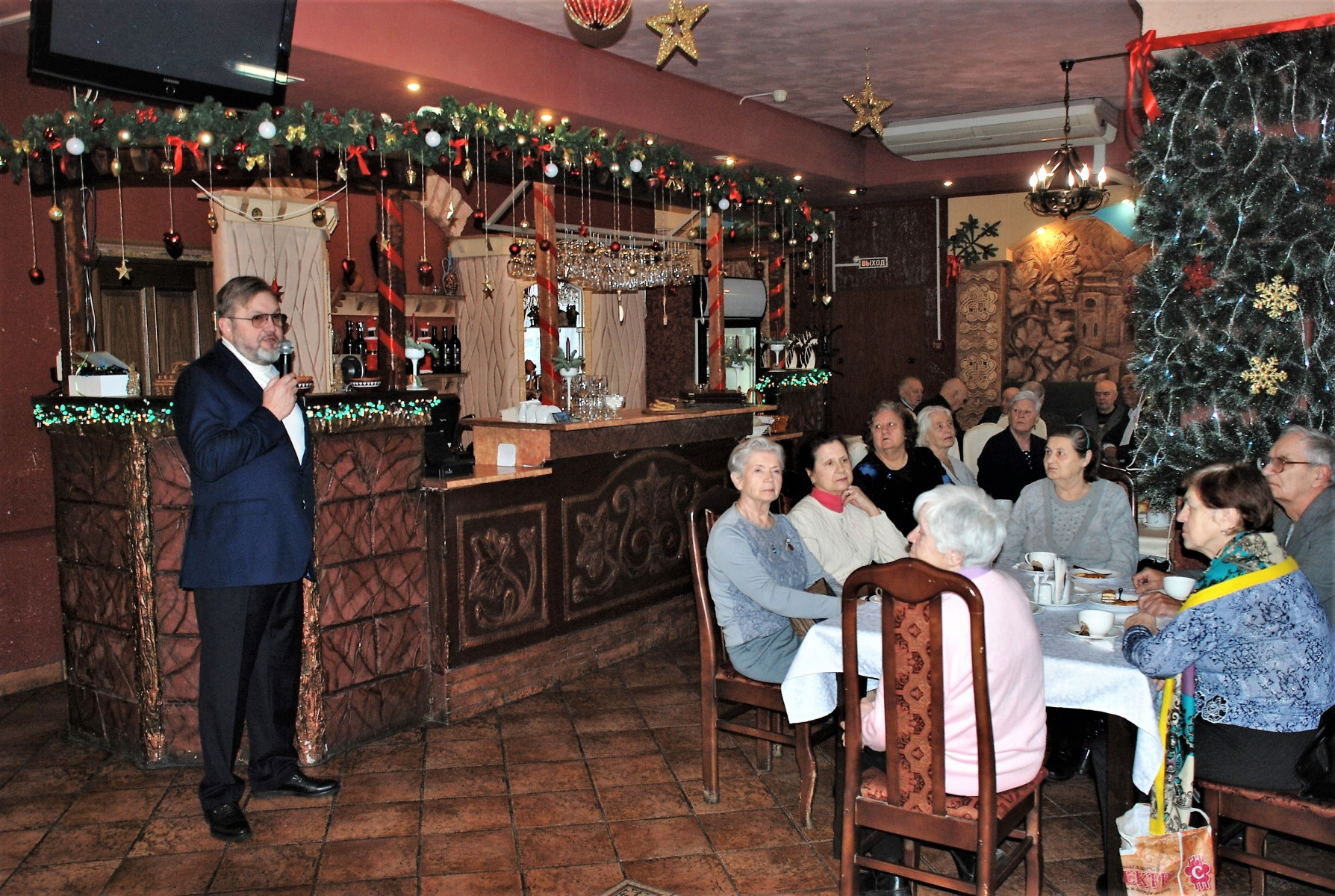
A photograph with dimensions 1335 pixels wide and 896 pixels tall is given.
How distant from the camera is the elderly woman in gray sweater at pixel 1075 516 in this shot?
3.93 meters

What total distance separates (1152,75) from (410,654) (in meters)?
4.13

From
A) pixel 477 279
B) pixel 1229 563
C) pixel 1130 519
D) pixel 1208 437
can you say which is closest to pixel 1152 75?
pixel 1208 437

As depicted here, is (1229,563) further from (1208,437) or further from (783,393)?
(783,393)

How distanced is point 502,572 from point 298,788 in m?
1.35

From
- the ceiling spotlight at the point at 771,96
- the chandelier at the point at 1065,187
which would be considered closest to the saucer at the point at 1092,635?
the ceiling spotlight at the point at 771,96

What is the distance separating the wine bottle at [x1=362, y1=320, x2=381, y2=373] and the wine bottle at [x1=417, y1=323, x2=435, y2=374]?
14.3 inches

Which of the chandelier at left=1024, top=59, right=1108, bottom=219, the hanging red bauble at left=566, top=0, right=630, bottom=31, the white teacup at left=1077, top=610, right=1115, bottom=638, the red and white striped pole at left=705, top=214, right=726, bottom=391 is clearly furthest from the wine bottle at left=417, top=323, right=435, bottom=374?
the white teacup at left=1077, top=610, right=1115, bottom=638

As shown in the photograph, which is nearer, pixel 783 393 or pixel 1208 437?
pixel 1208 437

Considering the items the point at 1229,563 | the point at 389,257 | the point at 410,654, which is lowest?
the point at 410,654

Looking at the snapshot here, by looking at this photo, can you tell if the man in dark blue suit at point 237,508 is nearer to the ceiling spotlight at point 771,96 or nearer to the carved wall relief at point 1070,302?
the ceiling spotlight at point 771,96

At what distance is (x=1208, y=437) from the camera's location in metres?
4.61

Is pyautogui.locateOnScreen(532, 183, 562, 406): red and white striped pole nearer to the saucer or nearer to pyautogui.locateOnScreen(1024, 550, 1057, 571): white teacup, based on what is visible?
pyautogui.locateOnScreen(1024, 550, 1057, 571): white teacup

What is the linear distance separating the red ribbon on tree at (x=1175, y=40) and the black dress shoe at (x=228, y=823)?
4634 mm

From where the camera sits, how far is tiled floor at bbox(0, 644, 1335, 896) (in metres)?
3.18
